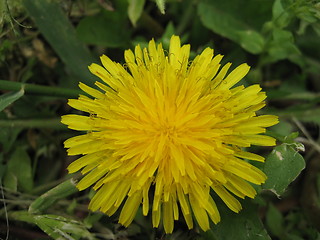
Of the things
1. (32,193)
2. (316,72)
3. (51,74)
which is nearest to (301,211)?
(316,72)

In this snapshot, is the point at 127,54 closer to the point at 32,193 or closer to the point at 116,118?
the point at 116,118

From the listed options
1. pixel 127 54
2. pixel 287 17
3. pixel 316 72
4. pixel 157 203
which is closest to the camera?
pixel 157 203

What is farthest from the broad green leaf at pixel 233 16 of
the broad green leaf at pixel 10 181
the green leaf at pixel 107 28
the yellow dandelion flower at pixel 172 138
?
the broad green leaf at pixel 10 181

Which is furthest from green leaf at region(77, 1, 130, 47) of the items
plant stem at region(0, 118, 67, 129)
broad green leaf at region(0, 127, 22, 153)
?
broad green leaf at region(0, 127, 22, 153)

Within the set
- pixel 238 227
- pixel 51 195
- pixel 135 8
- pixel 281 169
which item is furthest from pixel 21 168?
pixel 281 169

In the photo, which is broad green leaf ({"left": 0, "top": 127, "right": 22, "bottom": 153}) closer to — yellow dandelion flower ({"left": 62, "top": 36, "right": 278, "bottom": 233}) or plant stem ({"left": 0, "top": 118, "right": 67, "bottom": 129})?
plant stem ({"left": 0, "top": 118, "right": 67, "bottom": 129})

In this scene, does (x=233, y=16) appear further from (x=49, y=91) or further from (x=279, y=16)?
(x=49, y=91)

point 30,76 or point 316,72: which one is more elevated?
point 30,76
